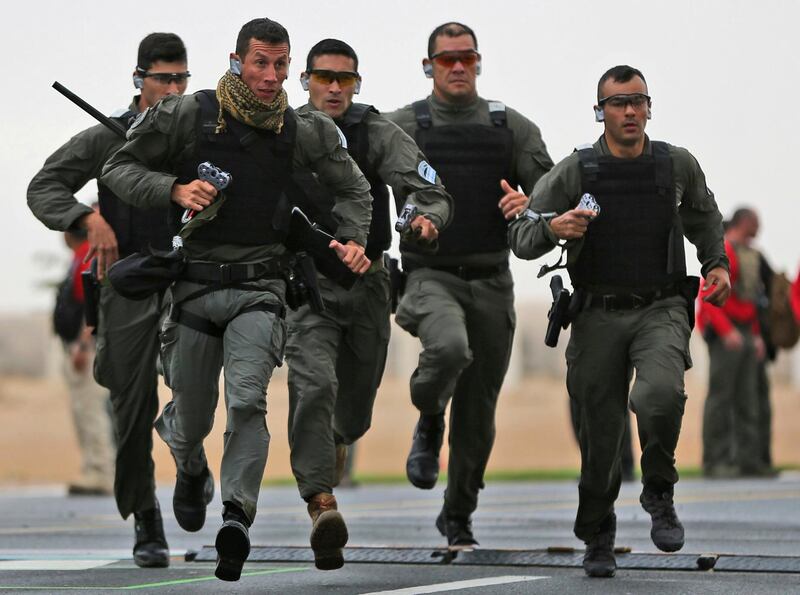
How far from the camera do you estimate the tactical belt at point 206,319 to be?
27.7 feet

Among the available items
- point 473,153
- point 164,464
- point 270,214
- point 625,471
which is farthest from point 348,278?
point 164,464

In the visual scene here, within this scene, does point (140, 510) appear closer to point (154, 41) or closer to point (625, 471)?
point (154, 41)

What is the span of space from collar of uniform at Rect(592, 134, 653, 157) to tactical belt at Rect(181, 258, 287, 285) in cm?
181

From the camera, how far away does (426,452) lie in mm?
10945

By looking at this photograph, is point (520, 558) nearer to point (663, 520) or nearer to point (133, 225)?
point (663, 520)

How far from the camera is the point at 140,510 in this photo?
1029 cm

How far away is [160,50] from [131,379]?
65.8 inches

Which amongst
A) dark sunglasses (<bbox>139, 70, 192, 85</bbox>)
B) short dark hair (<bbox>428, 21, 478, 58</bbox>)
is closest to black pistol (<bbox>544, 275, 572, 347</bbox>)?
short dark hair (<bbox>428, 21, 478, 58</bbox>)

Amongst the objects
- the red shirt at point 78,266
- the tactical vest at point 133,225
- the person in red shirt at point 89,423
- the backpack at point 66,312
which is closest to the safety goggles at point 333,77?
the tactical vest at point 133,225

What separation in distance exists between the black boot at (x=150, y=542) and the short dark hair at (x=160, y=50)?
2268mm

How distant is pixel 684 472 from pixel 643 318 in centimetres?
1377

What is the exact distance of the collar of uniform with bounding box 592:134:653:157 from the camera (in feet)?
30.8

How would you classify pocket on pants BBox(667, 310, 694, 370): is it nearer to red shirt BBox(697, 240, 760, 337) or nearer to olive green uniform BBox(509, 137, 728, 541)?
olive green uniform BBox(509, 137, 728, 541)

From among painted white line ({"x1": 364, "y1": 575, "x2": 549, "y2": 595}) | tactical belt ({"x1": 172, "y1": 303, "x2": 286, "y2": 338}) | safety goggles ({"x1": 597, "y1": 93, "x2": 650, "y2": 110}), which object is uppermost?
safety goggles ({"x1": 597, "y1": 93, "x2": 650, "y2": 110})
